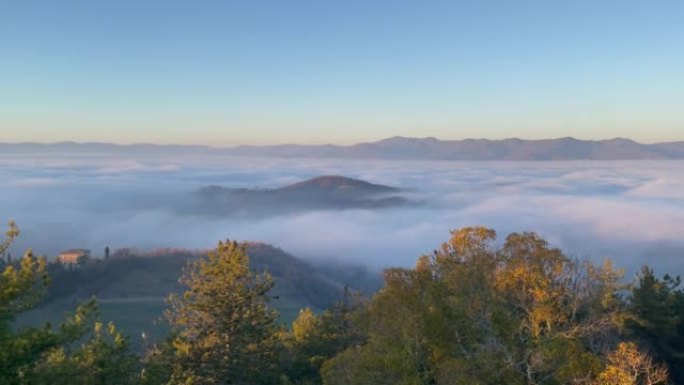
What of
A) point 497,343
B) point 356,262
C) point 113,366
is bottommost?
point 356,262

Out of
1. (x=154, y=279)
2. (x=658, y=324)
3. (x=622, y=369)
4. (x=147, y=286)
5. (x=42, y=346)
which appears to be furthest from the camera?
(x=154, y=279)

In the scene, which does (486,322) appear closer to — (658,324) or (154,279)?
(658,324)

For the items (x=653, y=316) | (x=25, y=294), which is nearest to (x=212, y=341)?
(x=25, y=294)

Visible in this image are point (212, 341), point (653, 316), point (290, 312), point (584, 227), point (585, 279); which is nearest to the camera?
point (585, 279)


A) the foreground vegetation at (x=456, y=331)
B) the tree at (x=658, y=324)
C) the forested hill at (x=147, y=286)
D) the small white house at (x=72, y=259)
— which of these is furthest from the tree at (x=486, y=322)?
the small white house at (x=72, y=259)

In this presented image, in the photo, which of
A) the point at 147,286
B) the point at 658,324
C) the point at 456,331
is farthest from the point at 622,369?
the point at 147,286

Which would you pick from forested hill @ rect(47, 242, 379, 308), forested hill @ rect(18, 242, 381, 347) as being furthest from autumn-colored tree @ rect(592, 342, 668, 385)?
forested hill @ rect(47, 242, 379, 308)

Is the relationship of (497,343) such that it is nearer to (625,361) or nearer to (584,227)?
(625,361)

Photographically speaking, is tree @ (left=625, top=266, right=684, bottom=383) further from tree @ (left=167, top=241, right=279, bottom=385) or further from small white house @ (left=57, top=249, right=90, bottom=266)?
small white house @ (left=57, top=249, right=90, bottom=266)

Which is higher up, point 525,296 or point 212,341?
point 525,296
